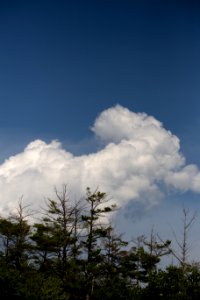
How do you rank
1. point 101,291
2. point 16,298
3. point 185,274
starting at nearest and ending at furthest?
point 16,298 < point 185,274 < point 101,291

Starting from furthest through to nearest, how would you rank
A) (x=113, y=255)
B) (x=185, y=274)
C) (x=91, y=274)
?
(x=113, y=255)
(x=91, y=274)
(x=185, y=274)

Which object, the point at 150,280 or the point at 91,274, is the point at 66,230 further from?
the point at 150,280

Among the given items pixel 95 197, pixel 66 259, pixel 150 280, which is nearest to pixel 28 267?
pixel 66 259

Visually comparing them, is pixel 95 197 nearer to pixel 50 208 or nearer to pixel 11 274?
pixel 50 208

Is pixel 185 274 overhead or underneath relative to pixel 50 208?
underneath

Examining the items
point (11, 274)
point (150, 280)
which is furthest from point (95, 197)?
point (11, 274)

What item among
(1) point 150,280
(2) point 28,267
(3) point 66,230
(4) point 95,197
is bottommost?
(1) point 150,280

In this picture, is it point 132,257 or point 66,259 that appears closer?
point 66,259

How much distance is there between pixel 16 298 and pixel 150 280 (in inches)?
267

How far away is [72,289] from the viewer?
3322 centimetres

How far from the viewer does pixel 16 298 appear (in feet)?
63.4

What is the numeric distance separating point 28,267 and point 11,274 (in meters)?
17.4

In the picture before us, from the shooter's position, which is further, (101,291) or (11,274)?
(101,291)

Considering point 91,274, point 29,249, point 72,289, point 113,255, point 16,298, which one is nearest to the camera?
point 16,298
